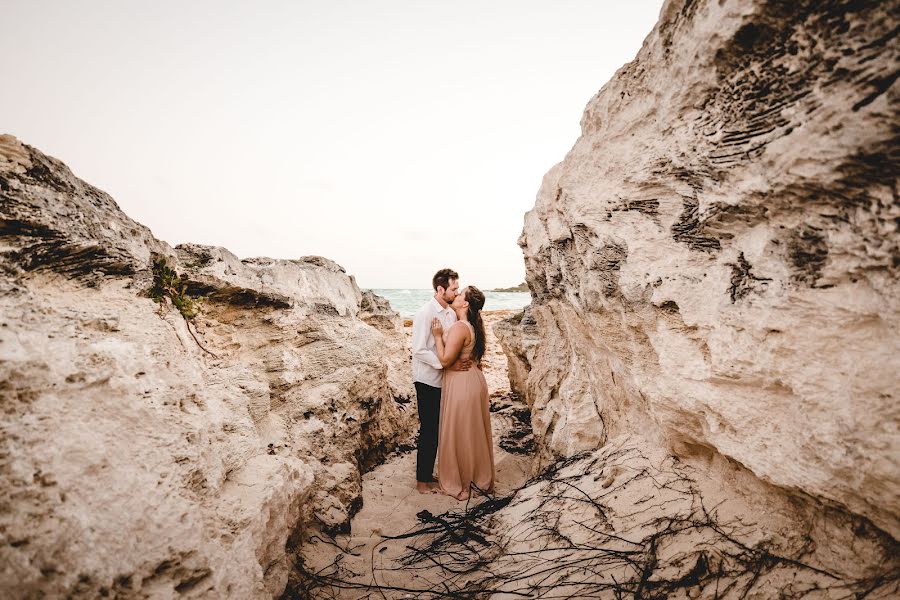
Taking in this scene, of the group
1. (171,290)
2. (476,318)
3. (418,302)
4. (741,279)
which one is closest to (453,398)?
(476,318)

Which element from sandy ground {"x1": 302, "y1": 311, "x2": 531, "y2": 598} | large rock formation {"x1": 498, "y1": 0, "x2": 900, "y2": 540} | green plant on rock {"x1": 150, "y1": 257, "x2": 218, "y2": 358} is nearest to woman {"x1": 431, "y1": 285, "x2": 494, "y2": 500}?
sandy ground {"x1": 302, "y1": 311, "x2": 531, "y2": 598}

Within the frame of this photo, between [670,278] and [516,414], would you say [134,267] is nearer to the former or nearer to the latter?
[670,278]

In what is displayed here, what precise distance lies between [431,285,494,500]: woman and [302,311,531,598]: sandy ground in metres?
0.26

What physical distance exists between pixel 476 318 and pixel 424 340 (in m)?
0.63

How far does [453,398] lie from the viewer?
430cm

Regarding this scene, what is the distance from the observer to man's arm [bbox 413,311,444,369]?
4383 millimetres

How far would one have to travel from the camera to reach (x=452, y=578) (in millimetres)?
2520

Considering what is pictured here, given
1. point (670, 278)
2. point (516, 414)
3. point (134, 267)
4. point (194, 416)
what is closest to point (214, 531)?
point (194, 416)

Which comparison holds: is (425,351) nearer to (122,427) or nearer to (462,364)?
(462,364)

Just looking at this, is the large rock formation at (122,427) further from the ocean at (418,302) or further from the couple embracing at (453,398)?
the ocean at (418,302)

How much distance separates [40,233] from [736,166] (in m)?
3.36

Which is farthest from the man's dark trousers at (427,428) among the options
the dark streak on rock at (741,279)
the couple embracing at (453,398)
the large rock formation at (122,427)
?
the dark streak on rock at (741,279)

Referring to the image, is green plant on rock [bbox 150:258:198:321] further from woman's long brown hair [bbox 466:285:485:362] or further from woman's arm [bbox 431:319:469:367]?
woman's long brown hair [bbox 466:285:485:362]

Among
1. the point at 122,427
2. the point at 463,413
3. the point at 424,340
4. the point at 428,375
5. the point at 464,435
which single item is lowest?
the point at 464,435
